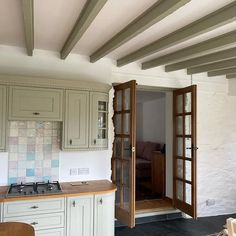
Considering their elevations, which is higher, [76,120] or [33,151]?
[76,120]

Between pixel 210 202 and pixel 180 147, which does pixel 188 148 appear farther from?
pixel 210 202

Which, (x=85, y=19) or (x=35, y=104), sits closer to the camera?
(x=85, y=19)

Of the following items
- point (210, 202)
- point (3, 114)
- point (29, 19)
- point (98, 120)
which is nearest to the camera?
point (29, 19)

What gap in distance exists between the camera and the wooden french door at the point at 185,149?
3875 mm

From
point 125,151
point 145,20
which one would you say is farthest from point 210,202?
point 145,20

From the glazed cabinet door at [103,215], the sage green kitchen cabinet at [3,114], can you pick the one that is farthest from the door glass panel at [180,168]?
the sage green kitchen cabinet at [3,114]

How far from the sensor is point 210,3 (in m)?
1.99

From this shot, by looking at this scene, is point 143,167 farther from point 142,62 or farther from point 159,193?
point 142,62

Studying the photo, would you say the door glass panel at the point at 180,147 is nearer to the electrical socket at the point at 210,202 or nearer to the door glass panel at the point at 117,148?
the electrical socket at the point at 210,202

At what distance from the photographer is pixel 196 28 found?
2352 mm

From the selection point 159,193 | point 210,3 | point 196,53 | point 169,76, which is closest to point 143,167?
point 159,193

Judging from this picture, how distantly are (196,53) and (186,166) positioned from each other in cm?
201

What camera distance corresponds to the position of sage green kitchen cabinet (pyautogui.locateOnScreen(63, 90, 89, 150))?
3154 millimetres

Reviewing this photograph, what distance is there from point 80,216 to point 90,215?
12cm
